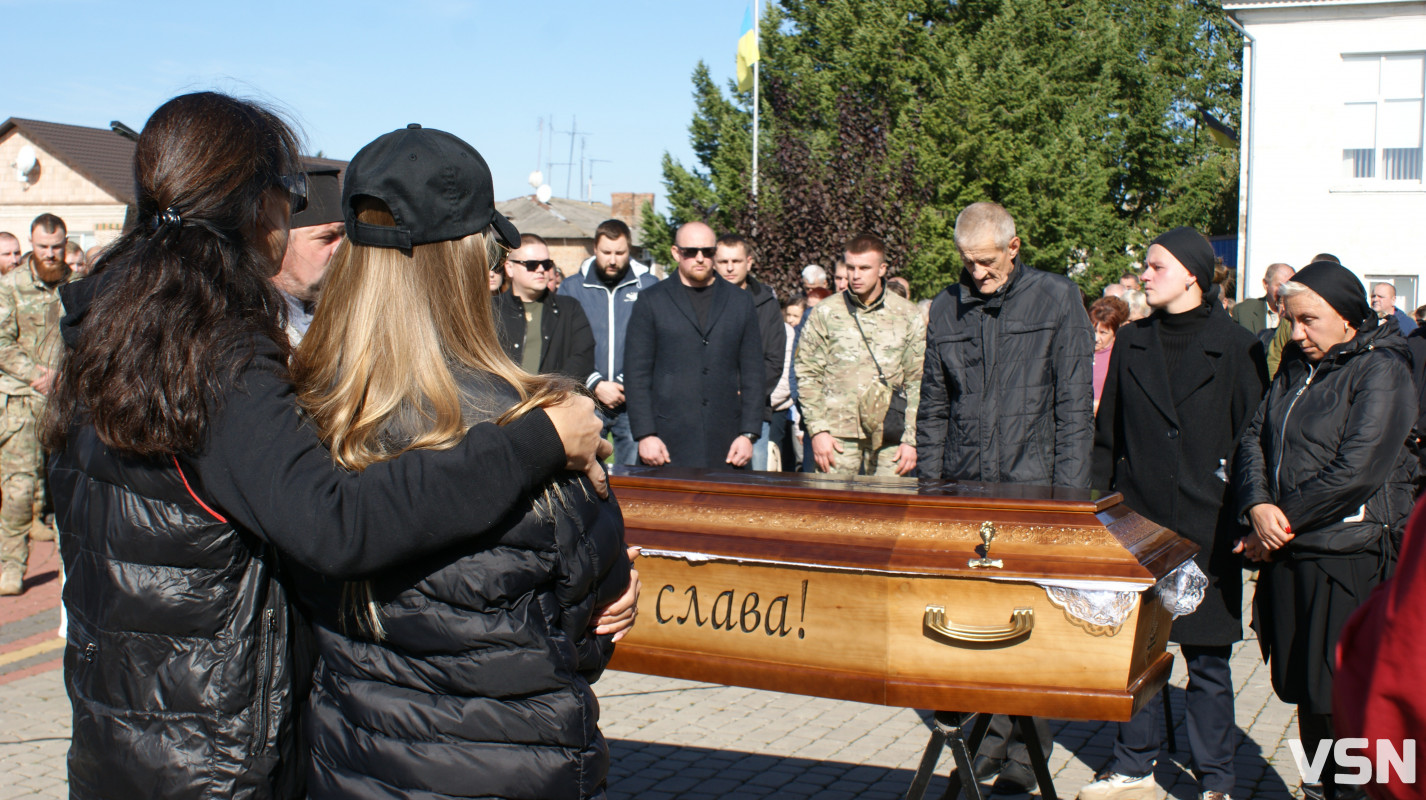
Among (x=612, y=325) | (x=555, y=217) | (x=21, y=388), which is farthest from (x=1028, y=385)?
(x=555, y=217)

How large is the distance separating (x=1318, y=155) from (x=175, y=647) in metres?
20.2

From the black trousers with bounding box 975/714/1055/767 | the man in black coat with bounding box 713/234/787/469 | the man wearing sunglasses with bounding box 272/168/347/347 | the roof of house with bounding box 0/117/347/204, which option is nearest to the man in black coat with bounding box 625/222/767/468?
the man in black coat with bounding box 713/234/787/469

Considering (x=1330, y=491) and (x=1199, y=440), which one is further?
(x=1199, y=440)

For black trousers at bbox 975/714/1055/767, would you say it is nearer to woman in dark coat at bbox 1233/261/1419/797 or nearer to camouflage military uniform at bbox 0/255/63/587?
woman in dark coat at bbox 1233/261/1419/797

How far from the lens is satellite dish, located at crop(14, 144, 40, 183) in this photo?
32.2m

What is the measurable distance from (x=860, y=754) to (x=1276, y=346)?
14.4 ft

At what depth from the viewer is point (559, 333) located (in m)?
6.99

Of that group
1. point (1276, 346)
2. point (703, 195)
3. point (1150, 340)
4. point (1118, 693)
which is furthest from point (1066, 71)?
point (1118, 693)

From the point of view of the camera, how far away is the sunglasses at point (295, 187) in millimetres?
1946

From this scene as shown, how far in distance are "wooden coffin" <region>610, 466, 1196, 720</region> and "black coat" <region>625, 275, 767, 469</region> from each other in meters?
2.66

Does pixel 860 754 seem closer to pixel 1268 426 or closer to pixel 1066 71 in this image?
pixel 1268 426

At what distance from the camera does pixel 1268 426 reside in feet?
12.4

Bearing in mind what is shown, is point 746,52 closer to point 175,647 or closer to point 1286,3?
point 1286,3

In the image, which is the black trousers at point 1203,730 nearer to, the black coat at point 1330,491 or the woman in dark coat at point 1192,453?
the woman in dark coat at point 1192,453
